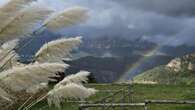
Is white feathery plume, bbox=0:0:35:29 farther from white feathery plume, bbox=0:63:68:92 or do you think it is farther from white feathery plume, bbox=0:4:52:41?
white feathery plume, bbox=0:63:68:92

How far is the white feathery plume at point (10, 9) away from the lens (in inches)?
201

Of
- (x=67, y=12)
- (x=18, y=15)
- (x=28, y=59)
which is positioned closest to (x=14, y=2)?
(x=18, y=15)

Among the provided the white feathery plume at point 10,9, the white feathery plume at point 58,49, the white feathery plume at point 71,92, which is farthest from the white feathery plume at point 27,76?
the white feathery plume at point 58,49

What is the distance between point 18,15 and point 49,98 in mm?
894

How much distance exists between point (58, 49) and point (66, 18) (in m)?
0.39

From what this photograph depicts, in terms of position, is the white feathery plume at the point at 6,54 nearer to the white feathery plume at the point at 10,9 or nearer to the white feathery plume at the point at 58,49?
the white feathery plume at the point at 58,49

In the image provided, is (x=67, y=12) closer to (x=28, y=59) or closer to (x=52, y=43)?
(x=52, y=43)

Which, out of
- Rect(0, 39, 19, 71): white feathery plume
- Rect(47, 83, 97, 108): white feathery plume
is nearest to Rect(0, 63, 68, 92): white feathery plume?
Rect(47, 83, 97, 108): white feathery plume

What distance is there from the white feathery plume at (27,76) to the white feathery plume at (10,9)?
1.98 feet

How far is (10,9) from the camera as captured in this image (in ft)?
16.9

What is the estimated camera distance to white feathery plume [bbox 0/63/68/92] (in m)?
4.59

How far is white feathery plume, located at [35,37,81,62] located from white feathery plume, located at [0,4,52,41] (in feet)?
1.62

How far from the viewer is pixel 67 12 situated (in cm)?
563

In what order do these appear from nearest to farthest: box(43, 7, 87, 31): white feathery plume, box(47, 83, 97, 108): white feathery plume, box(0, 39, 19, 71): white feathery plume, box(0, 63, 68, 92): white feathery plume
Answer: box(0, 63, 68, 92): white feathery plume
box(47, 83, 97, 108): white feathery plume
box(43, 7, 87, 31): white feathery plume
box(0, 39, 19, 71): white feathery plume
